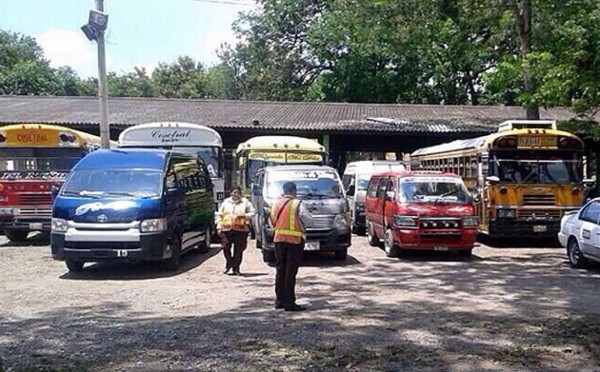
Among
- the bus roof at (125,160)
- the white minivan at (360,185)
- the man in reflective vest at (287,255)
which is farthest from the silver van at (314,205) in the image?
the white minivan at (360,185)

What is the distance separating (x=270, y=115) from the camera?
2969cm

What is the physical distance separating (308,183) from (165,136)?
5465 millimetres

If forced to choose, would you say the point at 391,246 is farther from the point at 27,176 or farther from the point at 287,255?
the point at 27,176

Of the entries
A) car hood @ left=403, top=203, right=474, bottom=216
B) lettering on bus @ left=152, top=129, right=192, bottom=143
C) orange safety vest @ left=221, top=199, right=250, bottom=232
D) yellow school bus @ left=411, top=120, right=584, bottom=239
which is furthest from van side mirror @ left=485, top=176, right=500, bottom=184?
lettering on bus @ left=152, top=129, right=192, bottom=143

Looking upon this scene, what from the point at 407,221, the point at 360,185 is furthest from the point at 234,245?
the point at 360,185

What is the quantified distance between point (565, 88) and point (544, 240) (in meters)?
4.59

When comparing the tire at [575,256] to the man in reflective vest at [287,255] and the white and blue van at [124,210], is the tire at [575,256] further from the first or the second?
the white and blue van at [124,210]

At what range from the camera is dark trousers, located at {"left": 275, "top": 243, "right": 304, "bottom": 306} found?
30.6 feet

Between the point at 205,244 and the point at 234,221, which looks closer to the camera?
the point at 234,221

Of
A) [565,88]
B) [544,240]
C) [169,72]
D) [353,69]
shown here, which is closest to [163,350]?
[565,88]

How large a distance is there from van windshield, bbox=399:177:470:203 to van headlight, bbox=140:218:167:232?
542 cm

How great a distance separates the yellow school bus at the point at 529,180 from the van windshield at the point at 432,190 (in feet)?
6.36

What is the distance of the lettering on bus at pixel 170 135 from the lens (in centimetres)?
1883

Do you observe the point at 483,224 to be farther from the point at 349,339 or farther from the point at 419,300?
the point at 349,339
